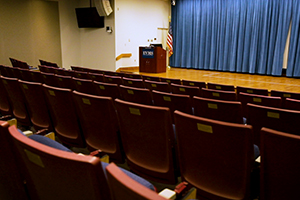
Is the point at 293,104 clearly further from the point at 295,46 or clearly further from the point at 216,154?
the point at 295,46

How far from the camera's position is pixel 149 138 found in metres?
1.88

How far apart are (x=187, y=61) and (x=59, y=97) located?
11408 millimetres

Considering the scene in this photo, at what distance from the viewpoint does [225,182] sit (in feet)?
5.15

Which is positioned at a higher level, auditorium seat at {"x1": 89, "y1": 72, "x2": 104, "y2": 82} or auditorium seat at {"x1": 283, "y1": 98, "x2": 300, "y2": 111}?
auditorium seat at {"x1": 89, "y1": 72, "x2": 104, "y2": 82}

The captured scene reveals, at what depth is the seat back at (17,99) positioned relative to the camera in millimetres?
2829

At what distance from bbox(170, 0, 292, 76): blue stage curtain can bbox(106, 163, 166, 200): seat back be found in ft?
36.4

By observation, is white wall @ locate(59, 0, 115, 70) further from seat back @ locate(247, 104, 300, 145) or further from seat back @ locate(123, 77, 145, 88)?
seat back @ locate(247, 104, 300, 145)

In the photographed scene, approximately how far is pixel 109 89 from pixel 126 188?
2.47m

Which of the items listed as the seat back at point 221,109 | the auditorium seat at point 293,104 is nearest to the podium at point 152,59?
the auditorium seat at point 293,104

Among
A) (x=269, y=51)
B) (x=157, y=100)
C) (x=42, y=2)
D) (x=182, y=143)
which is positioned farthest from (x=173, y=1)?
(x=182, y=143)

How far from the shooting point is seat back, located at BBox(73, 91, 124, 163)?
2.05m

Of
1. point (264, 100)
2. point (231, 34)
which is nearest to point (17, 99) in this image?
point (264, 100)

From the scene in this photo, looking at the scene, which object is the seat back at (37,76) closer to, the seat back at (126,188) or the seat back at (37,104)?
the seat back at (37,104)

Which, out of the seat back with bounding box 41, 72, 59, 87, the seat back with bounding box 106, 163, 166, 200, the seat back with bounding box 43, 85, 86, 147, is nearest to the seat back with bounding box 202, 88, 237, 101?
the seat back with bounding box 43, 85, 86, 147
